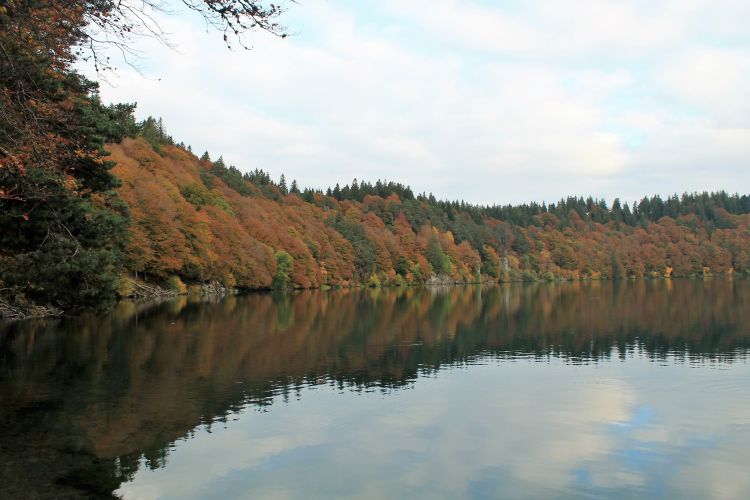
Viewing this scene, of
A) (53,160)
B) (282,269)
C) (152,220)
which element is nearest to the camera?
(53,160)

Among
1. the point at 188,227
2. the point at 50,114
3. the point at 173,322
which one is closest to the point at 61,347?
the point at 173,322

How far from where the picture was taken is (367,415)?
66.1ft

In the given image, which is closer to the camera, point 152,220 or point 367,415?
point 367,415

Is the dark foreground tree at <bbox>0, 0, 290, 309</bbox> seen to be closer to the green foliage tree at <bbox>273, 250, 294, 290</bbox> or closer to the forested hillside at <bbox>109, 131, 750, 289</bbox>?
the forested hillside at <bbox>109, 131, 750, 289</bbox>

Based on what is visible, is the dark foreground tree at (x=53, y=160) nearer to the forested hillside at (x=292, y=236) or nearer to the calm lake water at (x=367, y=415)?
the calm lake water at (x=367, y=415)

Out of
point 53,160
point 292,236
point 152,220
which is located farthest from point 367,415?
point 292,236

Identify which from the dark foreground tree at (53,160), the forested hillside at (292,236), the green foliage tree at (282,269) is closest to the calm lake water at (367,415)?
the dark foreground tree at (53,160)

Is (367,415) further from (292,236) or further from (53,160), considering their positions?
(292,236)

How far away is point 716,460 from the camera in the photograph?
52.4 ft

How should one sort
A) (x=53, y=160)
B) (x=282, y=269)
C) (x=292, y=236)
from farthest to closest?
(x=292, y=236)
(x=282, y=269)
(x=53, y=160)

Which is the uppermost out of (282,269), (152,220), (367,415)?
(152,220)

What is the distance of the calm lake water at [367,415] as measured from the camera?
14.2m

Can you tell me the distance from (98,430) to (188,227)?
210 ft

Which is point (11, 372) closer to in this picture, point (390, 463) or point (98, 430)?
point (98, 430)
